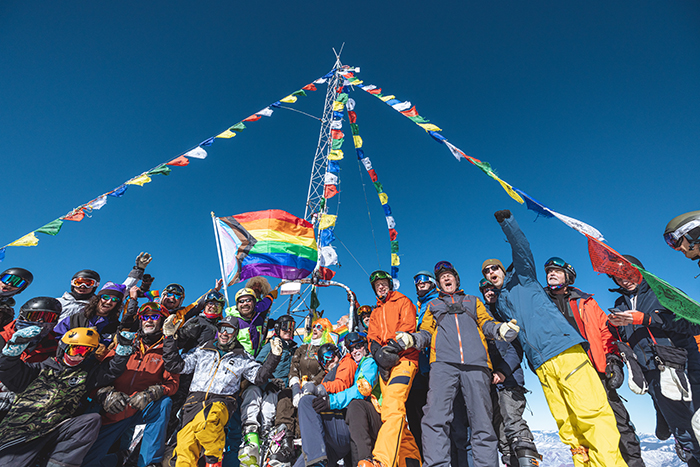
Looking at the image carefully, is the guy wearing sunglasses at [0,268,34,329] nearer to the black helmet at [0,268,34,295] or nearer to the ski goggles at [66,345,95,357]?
the black helmet at [0,268,34,295]

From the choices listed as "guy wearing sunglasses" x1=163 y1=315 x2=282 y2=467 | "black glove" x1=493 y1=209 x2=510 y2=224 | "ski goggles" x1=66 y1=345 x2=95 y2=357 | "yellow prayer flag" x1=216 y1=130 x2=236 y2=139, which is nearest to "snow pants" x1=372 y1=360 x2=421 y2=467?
"guy wearing sunglasses" x1=163 y1=315 x2=282 y2=467

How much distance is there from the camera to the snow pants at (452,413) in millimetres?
3455

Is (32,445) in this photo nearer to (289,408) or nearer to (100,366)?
(100,366)

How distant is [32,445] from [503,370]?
A: 5.91 meters

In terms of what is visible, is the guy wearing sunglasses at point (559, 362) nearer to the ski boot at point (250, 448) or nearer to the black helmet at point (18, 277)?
the ski boot at point (250, 448)

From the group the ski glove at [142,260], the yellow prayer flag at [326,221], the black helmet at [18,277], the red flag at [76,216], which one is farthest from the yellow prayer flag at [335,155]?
the black helmet at [18,277]

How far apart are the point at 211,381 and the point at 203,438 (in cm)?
78

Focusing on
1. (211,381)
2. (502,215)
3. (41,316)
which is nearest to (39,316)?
(41,316)

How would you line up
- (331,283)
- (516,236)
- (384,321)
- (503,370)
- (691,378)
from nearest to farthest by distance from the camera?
(691,378) → (516,236) → (503,370) → (384,321) → (331,283)

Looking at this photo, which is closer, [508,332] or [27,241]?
[508,332]

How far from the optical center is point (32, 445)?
340 cm

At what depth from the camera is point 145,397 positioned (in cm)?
450

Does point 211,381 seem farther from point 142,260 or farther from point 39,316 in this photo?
point 142,260

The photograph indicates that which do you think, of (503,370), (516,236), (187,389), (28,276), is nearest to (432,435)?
(503,370)
